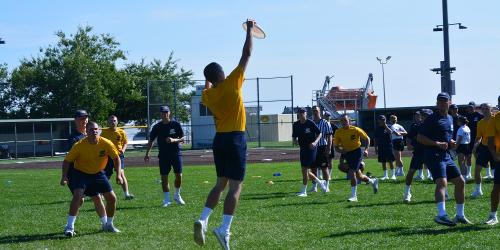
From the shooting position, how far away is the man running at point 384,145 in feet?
76.6

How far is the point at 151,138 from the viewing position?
56.1ft

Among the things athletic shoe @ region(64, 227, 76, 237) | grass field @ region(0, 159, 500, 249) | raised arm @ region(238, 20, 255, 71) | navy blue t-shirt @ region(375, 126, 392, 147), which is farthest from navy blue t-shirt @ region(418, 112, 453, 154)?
navy blue t-shirt @ region(375, 126, 392, 147)

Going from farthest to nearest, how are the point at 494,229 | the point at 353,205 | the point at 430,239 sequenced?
1. the point at 353,205
2. the point at 494,229
3. the point at 430,239

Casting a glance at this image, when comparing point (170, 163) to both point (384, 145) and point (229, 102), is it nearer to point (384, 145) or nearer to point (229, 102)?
point (229, 102)

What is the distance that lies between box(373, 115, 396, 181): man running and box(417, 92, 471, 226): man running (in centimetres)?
1105

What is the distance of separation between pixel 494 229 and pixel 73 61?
61105 millimetres

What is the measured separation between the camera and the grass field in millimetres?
10531

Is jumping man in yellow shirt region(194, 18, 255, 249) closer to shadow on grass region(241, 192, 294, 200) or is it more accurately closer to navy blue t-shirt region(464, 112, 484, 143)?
shadow on grass region(241, 192, 294, 200)

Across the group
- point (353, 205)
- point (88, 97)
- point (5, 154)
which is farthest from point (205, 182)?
point (88, 97)

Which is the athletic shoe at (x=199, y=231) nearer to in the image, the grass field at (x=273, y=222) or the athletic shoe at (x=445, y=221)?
the grass field at (x=273, y=222)

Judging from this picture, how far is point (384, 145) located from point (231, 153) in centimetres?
1558

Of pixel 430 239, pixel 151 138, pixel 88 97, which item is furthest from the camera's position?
pixel 88 97

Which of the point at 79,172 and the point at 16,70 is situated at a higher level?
the point at 16,70

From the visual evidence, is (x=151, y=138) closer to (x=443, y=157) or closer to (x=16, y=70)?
(x=443, y=157)
